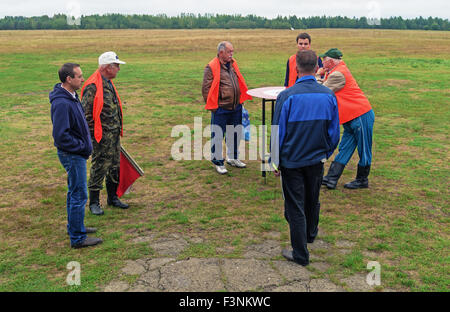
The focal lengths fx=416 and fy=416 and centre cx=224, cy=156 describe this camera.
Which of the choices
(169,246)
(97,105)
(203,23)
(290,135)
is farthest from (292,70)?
(203,23)

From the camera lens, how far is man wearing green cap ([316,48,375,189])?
641cm

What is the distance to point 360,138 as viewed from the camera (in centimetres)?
662

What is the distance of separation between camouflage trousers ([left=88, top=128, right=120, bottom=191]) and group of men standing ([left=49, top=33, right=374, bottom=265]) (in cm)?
1

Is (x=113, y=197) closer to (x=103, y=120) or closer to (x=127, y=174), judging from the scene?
(x=127, y=174)

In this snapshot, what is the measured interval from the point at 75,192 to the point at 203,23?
126 meters

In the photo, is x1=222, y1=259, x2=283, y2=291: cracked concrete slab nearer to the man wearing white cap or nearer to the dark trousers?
the dark trousers

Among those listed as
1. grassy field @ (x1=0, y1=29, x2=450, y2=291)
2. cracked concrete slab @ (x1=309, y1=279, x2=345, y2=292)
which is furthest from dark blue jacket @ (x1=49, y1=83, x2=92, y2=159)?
cracked concrete slab @ (x1=309, y1=279, x2=345, y2=292)

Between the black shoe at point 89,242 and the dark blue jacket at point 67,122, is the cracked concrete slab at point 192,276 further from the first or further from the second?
the dark blue jacket at point 67,122

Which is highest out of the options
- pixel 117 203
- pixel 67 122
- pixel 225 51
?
pixel 225 51

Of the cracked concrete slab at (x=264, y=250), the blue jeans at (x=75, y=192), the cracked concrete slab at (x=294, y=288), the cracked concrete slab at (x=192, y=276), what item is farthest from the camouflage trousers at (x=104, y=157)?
the cracked concrete slab at (x=294, y=288)

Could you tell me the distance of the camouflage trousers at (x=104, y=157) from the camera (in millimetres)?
5664

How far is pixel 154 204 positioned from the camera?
6414 millimetres

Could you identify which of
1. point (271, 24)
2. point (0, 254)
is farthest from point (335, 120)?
point (271, 24)
